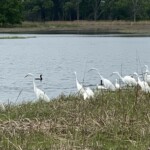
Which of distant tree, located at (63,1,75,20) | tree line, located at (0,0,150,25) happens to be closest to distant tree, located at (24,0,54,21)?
tree line, located at (0,0,150,25)

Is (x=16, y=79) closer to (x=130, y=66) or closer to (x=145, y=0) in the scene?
(x=130, y=66)

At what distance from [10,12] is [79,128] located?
76860mm

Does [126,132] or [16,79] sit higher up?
[126,132]

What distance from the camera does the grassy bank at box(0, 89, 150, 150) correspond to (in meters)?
7.73

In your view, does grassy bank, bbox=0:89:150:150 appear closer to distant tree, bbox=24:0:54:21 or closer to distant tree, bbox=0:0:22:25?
distant tree, bbox=0:0:22:25

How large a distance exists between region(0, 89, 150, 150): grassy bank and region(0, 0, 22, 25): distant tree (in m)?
73.4

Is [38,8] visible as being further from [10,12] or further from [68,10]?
[10,12]

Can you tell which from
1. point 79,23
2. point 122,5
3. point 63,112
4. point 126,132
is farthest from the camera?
point 122,5

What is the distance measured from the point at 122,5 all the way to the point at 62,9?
13456 mm

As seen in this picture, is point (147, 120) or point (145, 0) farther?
point (145, 0)

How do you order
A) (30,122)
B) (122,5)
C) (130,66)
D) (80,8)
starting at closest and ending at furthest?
1. (30,122)
2. (130,66)
3. (122,5)
4. (80,8)

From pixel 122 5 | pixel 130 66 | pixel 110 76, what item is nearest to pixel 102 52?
pixel 130 66

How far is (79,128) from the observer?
8.50 meters

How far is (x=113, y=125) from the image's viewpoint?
8570 mm
